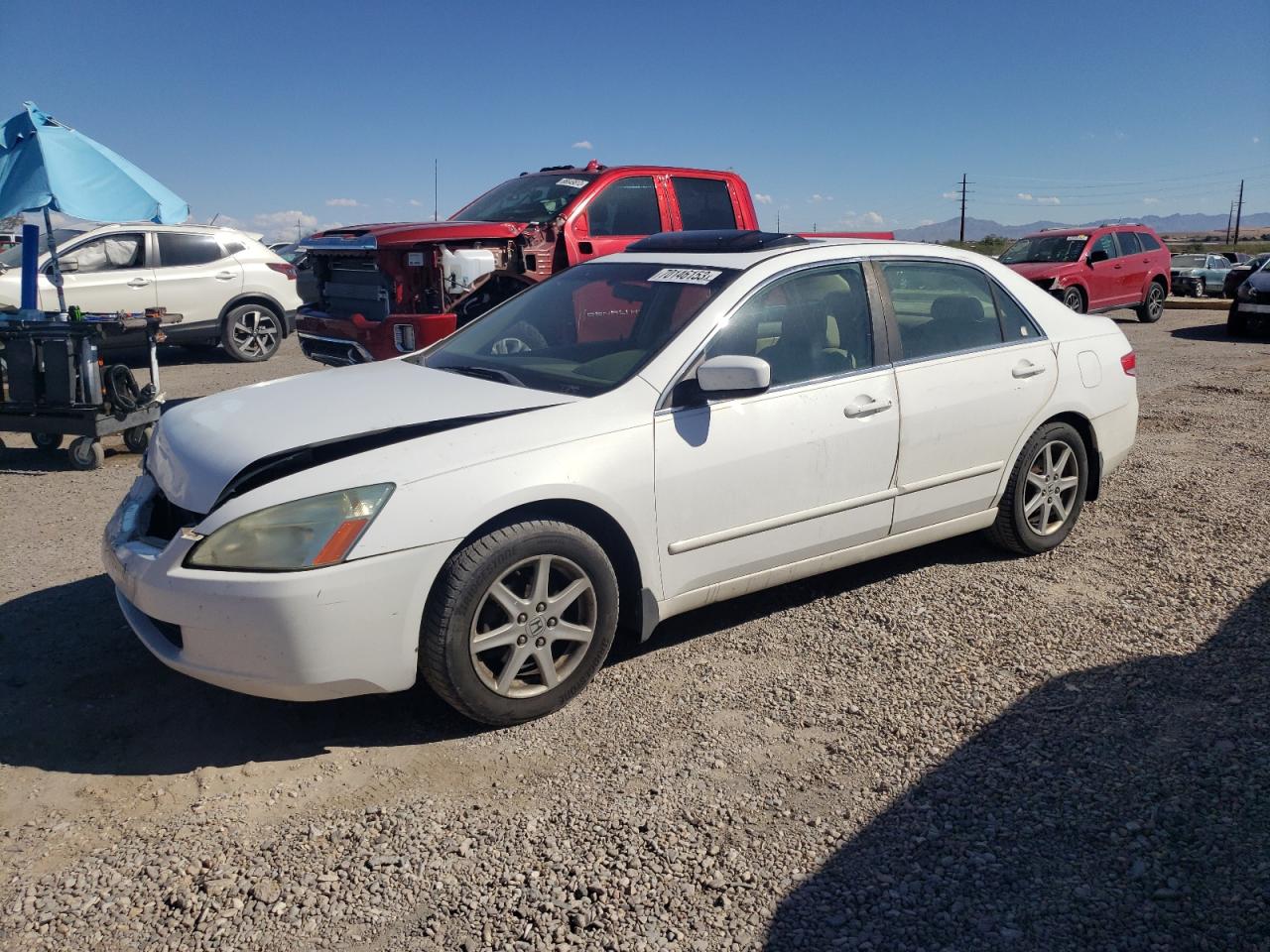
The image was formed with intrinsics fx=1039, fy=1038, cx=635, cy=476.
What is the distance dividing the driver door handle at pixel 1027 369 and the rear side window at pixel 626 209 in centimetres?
452

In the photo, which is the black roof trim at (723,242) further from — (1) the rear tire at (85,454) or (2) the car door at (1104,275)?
(2) the car door at (1104,275)

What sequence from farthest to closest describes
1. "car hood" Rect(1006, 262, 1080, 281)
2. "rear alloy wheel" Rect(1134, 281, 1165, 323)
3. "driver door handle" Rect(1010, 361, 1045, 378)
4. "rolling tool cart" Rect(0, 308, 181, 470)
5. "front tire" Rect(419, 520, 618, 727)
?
"rear alloy wheel" Rect(1134, 281, 1165, 323), "car hood" Rect(1006, 262, 1080, 281), "rolling tool cart" Rect(0, 308, 181, 470), "driver door handle" Rect(1010, 361, 1045, 378), "front tire" Rect(419, 520, 618, 727)

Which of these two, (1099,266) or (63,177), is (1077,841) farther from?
(1099,266)

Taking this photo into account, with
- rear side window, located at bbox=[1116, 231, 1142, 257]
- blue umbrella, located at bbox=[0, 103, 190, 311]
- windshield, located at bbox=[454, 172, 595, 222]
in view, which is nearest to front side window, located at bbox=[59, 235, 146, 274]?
blue umbrella, located at bbox=[0, 103, 190, 311]

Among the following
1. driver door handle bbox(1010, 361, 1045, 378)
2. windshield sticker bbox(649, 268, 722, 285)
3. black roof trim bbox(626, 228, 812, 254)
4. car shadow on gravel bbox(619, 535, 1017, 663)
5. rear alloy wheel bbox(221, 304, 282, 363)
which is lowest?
car shadow on gravel bbox(619, 535, 1017, 663)

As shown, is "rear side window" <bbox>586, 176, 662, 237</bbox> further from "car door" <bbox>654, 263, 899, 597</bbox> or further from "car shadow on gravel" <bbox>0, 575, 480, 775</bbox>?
"car shadow on gravel" <bbox>0, 575, 480, 775</bbox>

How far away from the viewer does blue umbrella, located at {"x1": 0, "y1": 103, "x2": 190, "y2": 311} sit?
26.9 ft

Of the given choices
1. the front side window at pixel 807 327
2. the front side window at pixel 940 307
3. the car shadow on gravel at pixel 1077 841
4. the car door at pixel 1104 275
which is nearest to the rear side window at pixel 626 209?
the front side window at pixel 940 307

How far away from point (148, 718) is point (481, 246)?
206 inches

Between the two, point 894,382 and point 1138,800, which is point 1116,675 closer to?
point 1138,800

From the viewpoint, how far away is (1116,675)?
3.85m

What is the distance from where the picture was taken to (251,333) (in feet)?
41.9

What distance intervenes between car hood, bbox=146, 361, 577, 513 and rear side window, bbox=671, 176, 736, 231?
5.67 m

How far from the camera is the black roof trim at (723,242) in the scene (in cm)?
448
